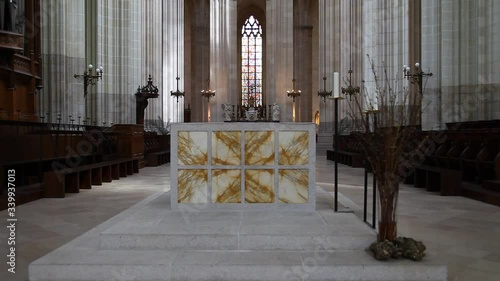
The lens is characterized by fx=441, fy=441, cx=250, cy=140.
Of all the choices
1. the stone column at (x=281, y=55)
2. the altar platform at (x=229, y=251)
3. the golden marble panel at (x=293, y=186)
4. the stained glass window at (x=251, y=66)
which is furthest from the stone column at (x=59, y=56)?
the stained glass window at (x=251, y=66)

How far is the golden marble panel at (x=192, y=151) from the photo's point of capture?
18.1 ft

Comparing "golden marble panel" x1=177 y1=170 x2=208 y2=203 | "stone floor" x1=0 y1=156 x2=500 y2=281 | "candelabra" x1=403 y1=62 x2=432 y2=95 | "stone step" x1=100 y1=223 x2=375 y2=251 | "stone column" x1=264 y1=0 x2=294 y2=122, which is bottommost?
"stone floor" x1=0 y1=156 x2=500 y2=281

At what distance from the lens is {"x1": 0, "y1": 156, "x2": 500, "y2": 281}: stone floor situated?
14.4 feet

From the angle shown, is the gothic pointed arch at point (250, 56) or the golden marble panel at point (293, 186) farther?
the gothic pointed arch at point (250, 56)

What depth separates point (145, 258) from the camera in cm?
398

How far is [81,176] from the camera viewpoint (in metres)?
10.6

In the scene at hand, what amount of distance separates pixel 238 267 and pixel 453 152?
9.17 m

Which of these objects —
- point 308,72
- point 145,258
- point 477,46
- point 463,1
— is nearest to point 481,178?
point 477,46

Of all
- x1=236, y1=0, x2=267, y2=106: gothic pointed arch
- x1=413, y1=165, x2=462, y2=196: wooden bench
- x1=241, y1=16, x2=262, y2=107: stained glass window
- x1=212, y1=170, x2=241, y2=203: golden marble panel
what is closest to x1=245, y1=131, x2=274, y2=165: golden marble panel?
x1=212, y1=170, x2=241, y2=203: golden marble panel

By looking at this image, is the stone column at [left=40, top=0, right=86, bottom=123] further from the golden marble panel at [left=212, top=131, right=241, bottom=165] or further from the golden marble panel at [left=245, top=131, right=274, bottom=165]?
the golden marble panel at [left=245, top=131, right=274, bottom=165]

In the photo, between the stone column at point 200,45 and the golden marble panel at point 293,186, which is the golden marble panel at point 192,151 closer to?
the golden marble panel at point 293,186

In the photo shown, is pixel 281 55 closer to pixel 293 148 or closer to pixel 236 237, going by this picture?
pixel 293 148

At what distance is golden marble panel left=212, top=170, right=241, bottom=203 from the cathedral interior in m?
1.47

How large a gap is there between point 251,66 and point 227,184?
1646 inches
